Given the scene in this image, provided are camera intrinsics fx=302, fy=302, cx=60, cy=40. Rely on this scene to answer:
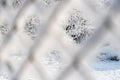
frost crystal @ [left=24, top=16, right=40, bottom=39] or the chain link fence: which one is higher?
frost crystal @ [left=24, top=16, right=40, bottom=39]

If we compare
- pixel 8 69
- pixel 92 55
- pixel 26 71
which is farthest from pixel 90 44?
pixel 8 69

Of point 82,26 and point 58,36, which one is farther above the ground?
point 82,26

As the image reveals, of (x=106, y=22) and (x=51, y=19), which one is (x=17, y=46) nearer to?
(x=51, y=19)

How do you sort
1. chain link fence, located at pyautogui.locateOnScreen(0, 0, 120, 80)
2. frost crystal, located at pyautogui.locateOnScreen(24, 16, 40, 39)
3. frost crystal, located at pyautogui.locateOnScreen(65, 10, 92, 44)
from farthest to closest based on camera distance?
frost crystal, located at pyautogui.locateOnScreen(24, 16, 40, 39) < frost crystal, located at pyautogui.locateOnScreen(65, 10, 92, 44) < chain link fence, located at pyautogui.locateOnScreen(0, 0, 120, 80)

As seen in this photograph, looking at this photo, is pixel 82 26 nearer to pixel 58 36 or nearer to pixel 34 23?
pixel 34 23

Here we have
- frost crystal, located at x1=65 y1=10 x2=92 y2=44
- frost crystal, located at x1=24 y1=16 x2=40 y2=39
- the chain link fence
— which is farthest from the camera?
frost crystal, located at x1=24 y1=16 x2=40 y2=39

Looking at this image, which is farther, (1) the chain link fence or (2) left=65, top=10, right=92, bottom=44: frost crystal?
(2) left=65, top=10, right=92, bottom=44: frost crystal

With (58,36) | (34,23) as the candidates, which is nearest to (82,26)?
(34,23)

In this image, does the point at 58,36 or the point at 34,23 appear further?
the point at 34,23
